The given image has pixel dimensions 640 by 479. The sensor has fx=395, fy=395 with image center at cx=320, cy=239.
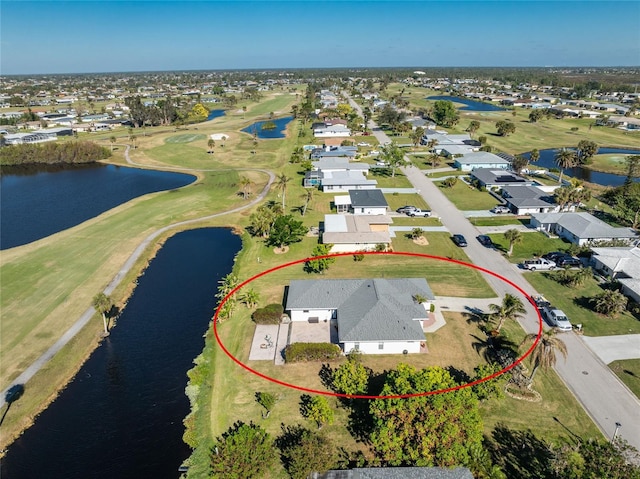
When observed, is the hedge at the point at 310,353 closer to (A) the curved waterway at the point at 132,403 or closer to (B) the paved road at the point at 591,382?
(A) the curved waterway at the point at 132,403

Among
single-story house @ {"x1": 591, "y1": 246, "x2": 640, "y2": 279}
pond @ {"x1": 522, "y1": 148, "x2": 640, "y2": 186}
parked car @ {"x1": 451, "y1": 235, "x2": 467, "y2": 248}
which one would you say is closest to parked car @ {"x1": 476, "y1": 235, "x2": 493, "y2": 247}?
parked car @ {"x1": 451, "y1": 235, "x2": 467, "y2": 248}

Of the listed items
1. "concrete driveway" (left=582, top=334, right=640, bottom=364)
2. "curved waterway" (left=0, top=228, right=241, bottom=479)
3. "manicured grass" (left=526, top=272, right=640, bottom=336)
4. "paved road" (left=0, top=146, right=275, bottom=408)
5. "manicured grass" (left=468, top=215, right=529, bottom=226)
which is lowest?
"curved waterway" (left=0, top=228, right=241, bottom=479)

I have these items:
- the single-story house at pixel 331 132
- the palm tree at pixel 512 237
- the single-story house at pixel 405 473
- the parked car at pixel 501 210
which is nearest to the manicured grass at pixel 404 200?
the parked car at pixel 501 210

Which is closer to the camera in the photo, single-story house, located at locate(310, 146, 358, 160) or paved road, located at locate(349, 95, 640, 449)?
paved road, located at locate(349, 95, 640, 449)

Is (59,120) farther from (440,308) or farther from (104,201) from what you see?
(440,308)

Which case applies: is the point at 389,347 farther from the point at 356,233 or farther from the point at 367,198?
the point at 367,198

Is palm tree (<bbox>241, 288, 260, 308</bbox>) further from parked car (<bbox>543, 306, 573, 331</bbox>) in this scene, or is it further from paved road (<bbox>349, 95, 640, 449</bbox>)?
parked car (<bbox>543, 306, 573, 331</bbox>)
